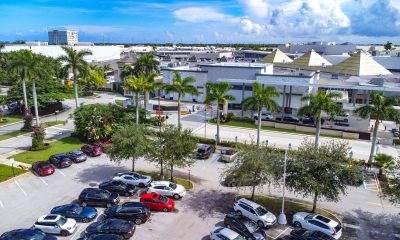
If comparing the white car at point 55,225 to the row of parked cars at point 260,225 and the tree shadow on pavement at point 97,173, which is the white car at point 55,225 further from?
the row of parked cars at point 260,225

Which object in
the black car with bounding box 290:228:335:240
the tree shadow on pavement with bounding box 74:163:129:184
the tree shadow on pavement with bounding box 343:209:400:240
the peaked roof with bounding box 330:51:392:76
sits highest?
the peaked roof with bounding box 330:51:392:76

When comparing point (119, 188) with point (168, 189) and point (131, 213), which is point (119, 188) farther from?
point (131, 213)

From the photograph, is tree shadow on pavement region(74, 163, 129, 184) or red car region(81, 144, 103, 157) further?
red car region(81, 144, 103, 157)

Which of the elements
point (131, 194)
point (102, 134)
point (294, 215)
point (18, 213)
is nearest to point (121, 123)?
point (102, 134)

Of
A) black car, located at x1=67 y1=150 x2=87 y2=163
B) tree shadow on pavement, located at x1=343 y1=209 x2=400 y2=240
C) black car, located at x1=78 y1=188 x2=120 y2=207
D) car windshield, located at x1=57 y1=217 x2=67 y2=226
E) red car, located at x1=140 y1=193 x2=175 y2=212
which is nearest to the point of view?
car windshield, located at x1=57 y1=217 x2=67 y2=226

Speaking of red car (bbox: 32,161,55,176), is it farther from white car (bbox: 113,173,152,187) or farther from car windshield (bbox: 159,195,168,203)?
car windshield (bbox: 159,195,168,203)

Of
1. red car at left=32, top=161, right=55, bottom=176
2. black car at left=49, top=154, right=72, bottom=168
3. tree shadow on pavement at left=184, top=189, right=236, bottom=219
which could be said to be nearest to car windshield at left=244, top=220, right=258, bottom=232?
tree shadow on pavement at left=184, top=189, right=236, bottom=219
